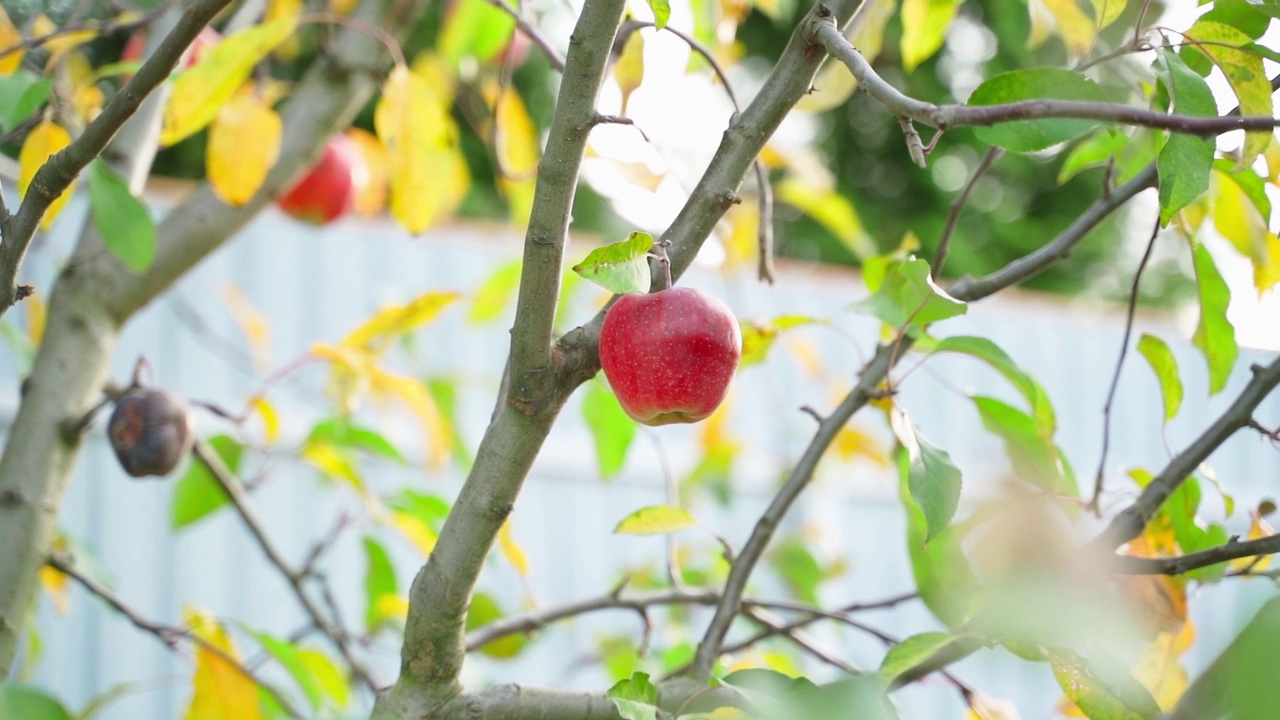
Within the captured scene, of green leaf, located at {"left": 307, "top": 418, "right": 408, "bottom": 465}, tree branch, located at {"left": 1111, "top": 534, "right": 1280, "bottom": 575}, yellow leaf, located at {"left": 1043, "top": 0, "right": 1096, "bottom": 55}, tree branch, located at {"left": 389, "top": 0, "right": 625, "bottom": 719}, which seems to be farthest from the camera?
green leaf, located at {"left": 307, "top": 418, "right": 408, "bottom": 465}

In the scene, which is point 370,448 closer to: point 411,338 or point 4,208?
point 411,338

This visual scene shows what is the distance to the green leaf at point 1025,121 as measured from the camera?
0.49 m

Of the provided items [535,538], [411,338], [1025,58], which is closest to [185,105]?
[411,338]

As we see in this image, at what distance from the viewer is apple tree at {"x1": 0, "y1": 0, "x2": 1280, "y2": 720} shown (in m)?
0.49

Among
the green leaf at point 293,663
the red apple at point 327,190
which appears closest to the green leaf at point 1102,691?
the green leaf at point 293,663

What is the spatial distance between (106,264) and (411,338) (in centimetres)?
80

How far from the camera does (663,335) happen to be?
1.80 feet

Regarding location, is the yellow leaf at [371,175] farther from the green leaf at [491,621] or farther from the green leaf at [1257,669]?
the green leaf at [1257,669]

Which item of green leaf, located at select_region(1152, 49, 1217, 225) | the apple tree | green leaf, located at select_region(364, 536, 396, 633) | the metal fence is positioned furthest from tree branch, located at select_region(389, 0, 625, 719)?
the metal fence

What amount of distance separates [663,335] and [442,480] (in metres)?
1.85

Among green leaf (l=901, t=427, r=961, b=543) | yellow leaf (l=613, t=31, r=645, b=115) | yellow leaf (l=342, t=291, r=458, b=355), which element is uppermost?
yellow leaf (l=613, t=31, r=645, b=115)

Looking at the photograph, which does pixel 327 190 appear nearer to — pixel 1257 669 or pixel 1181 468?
pixel 1181 468

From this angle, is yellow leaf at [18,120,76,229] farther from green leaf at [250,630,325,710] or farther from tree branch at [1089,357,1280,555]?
tree branch at [1089,357,1280,555]

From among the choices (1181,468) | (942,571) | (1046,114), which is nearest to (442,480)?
(942,571)
